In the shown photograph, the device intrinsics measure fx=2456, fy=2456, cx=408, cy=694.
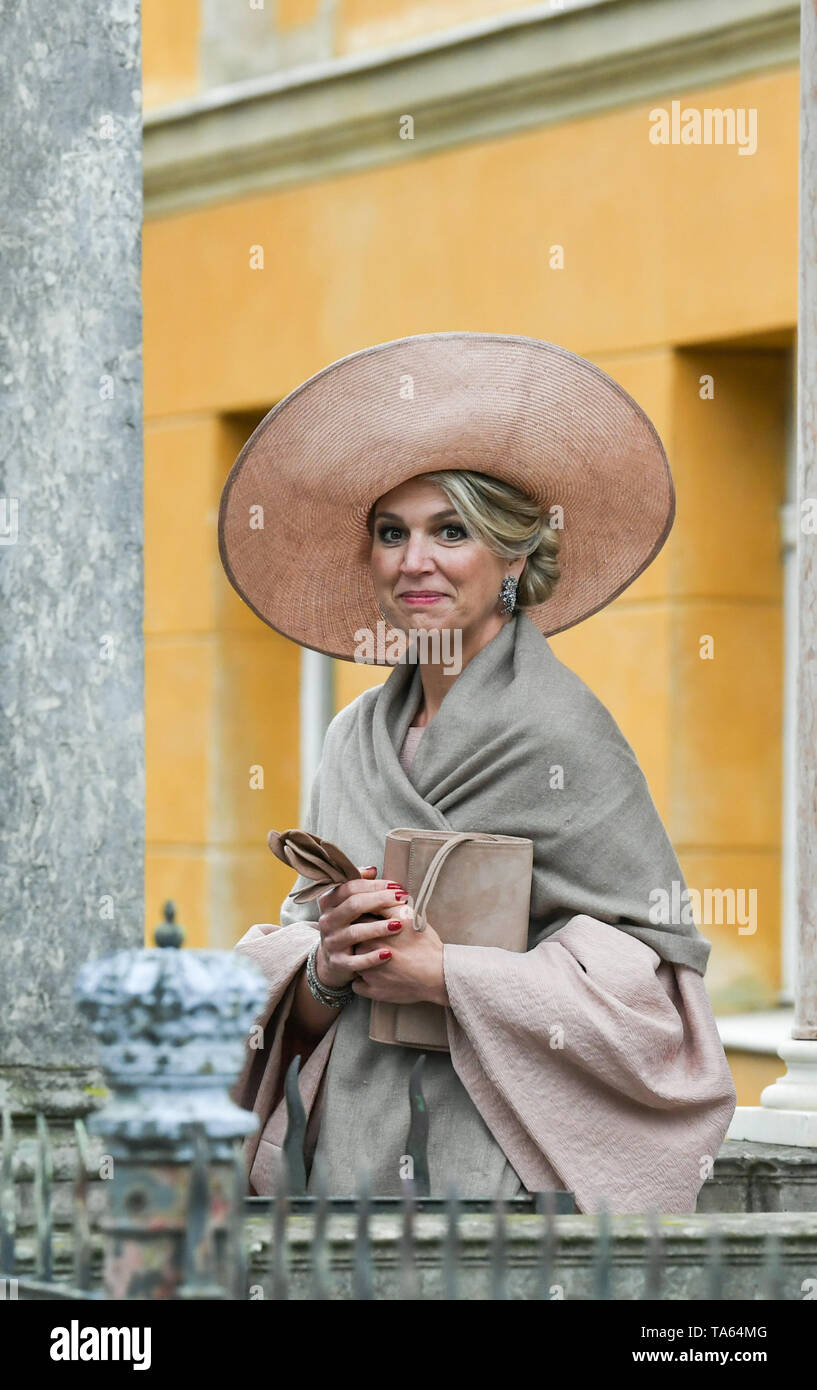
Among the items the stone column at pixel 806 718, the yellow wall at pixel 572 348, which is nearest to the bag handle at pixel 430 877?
the stone column at pixel 806 718

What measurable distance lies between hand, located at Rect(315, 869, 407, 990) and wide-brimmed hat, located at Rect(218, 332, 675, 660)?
630mm

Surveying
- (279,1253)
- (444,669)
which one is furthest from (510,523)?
(279,1253)

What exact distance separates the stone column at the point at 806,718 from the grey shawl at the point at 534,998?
37.7 inches

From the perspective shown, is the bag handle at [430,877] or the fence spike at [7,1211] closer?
the fence spike at [7,1211]

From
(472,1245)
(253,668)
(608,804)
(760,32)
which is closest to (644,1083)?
→ (608,804)

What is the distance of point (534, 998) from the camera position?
3057mm

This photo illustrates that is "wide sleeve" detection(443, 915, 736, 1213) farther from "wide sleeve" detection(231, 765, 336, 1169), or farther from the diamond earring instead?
the diamond earring

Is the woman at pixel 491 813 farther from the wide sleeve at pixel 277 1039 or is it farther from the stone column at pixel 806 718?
the stone column at pixel 806 718

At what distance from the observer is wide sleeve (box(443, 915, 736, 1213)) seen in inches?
120

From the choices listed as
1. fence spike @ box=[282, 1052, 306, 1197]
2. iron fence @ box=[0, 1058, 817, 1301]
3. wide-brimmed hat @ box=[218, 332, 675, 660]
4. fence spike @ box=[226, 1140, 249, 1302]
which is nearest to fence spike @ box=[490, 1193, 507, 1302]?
iron fence @ box=[0, 1058, 817, 1301]

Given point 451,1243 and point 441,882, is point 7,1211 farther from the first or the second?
point 441,882

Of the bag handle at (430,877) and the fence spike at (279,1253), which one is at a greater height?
the bag handle at (430,877)

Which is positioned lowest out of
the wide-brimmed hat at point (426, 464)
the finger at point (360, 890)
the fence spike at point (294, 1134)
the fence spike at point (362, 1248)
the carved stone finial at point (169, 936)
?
the fence spike at point (294, 1134)

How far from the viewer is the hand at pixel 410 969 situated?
3051mm
